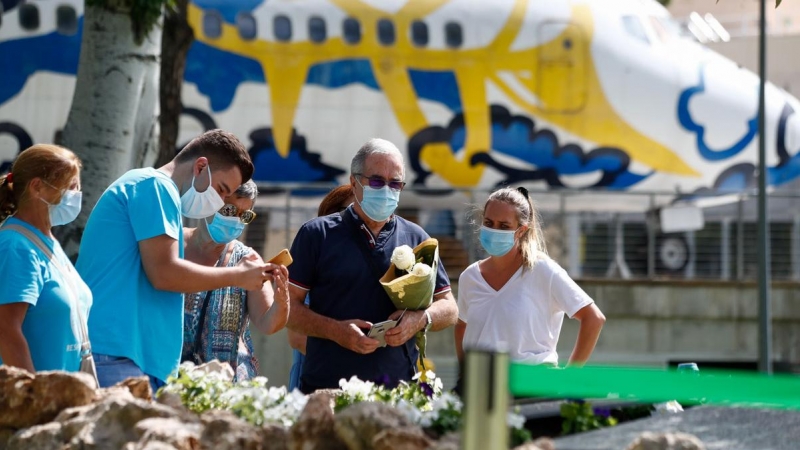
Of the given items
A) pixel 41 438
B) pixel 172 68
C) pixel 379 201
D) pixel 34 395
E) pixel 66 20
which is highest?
pixel 66 20

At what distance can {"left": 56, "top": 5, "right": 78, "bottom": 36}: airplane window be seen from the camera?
1705 cm

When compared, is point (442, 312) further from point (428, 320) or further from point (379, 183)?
point (379, 183)

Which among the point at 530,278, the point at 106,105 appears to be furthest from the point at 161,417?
the point at 106,105

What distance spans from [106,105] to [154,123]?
1.95 feet

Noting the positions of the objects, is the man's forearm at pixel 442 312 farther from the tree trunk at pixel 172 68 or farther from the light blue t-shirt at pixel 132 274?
the tree trunk at pixel 172 68

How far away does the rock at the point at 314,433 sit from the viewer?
3465 millimetres

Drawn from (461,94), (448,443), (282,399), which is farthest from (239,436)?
(461,94)

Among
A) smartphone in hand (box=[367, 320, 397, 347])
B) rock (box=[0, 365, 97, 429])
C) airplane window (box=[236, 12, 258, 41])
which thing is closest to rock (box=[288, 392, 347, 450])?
rock (box=[0, 365, 97, 429])

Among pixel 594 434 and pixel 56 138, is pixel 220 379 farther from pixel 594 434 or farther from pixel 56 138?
pixel 56 138

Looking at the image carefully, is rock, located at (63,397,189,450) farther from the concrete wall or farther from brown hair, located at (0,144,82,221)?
the concrete wall

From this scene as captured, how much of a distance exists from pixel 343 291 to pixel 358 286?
71mm

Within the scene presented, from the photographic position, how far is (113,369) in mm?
4918

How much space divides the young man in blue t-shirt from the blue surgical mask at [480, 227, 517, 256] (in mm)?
1413

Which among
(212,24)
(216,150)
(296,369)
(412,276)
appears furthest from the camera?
(212,24)
